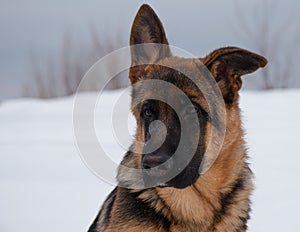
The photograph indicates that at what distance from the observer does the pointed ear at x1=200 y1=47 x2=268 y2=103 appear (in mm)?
3984

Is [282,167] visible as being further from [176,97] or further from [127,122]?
[176,97]

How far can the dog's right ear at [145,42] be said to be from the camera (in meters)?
4.12

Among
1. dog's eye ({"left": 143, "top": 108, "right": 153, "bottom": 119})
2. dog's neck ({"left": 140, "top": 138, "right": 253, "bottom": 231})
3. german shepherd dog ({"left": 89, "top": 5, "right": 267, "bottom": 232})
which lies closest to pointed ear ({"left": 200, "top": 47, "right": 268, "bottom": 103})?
german shepherd dog ({"left": 89, "top": 5, "right": 267, "bottom": 232})

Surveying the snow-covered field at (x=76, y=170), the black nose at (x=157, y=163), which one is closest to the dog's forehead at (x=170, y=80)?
the black nose at (x=157, y=163)

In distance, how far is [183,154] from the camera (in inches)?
153

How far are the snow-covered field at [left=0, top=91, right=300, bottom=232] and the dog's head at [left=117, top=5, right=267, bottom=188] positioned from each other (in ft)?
2.08

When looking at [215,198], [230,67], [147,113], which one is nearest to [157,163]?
[147,113]

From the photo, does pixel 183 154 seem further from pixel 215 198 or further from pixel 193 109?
pixel 215 198

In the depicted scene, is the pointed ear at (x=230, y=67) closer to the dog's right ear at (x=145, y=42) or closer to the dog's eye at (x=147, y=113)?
the dog's right ear at (x=145, y=42)

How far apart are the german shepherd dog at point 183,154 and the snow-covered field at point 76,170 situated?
0.53 metres

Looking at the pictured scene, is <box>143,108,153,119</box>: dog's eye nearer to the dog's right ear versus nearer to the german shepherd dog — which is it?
the german shepherd dog

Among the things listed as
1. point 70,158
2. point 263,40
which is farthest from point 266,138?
point 263,40

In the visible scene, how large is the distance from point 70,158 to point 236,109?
6.47m

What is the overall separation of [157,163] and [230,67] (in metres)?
1.05
